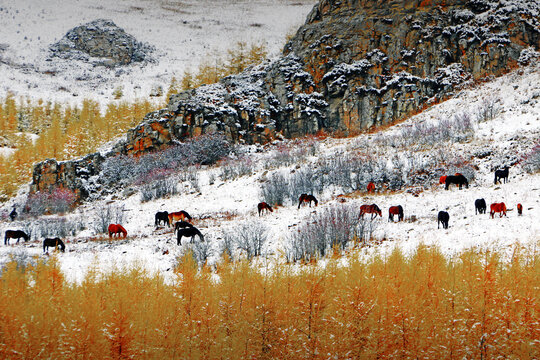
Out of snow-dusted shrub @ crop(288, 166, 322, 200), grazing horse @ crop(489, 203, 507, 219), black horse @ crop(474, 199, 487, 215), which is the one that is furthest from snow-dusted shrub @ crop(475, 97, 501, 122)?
grazing horse @ crop(489, 203, 507, 219)

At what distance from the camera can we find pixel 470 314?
5.64 meters

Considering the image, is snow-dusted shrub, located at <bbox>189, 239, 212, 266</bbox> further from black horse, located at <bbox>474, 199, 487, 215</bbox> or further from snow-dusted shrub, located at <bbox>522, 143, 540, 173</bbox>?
snow-dusted shrub, located at <bbox>522, 143, 540, 173</bbox>

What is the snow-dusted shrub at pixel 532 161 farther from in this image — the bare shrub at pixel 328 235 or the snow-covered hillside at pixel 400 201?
the bare shrub at pixel 328 235

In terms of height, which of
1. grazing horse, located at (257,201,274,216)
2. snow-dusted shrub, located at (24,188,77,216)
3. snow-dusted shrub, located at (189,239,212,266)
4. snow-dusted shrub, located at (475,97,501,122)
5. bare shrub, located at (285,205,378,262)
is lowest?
snow-dusted shrub, located at (189,239,212,266)

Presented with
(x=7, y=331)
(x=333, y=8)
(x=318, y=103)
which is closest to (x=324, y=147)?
(x=318, y=103)

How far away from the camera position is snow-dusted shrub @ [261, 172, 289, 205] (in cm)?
2475

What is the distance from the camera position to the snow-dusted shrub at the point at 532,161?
19161 mm

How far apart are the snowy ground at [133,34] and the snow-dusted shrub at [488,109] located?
6989cm

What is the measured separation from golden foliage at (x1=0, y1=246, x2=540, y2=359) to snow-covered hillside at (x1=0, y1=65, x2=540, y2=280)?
182 centimetres

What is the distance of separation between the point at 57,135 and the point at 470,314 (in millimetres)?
77763

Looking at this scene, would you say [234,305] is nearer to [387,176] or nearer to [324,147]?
[387,176]

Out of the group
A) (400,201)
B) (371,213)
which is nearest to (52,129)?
(400,201)

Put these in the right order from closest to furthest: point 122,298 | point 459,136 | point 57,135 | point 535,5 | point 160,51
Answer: point 122,298, point 459,136, point 535,5, point 57,135, point 160,51

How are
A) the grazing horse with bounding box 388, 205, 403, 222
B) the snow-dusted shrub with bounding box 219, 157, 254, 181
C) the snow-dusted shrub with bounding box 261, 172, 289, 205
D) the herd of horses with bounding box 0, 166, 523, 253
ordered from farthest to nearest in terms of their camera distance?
the snow-dusted shrub with bounding box 219, 157, 254, 181 → the snow-dusted shrub with bounding box 261, 172, 289, 205 → the grazing horse with bounding box 388, 205, 403, 222 → the herd of horses with bounding box 0, 166, 523, 253
